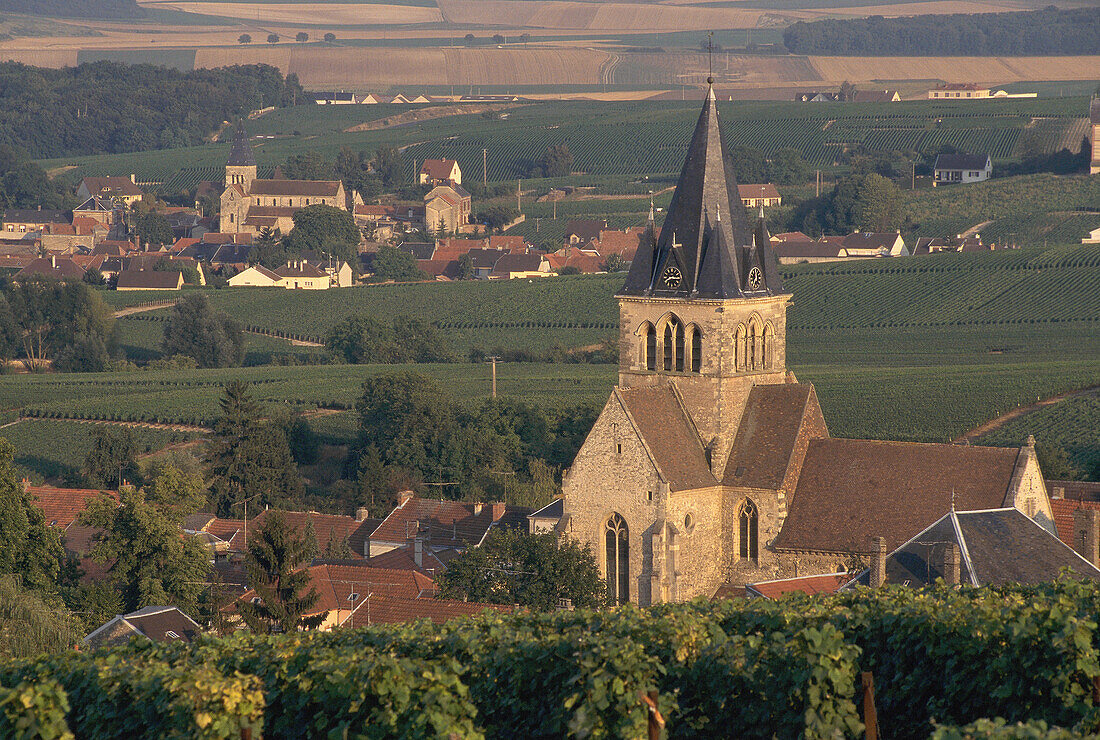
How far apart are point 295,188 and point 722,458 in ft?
476

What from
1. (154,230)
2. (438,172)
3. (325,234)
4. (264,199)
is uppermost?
(438,172)

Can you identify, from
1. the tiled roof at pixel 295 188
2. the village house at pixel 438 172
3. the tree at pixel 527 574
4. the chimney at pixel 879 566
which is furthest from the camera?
the village house at pixel 438 172

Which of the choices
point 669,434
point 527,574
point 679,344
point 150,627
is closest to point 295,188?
point 679,344

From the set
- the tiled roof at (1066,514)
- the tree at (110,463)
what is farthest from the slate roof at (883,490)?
the tree at (110,463)

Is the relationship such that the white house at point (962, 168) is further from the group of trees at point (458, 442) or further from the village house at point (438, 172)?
the group of trees at point (458, 442)

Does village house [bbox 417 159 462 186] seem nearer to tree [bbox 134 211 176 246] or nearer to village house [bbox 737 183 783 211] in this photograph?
tree [bbox 134 211 176 246]

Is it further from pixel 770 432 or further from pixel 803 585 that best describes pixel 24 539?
pixel 803 585

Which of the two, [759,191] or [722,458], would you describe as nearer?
[722,458]

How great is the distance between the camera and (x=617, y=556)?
41594 mm

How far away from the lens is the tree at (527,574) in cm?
4059

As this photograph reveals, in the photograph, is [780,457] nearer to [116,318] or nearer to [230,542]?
[230,542]

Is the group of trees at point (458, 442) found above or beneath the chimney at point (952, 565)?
beneath

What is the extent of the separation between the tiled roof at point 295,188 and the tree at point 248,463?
110910mm

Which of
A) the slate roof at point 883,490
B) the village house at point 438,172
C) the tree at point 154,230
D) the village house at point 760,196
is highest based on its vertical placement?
the village house at point 438,172
